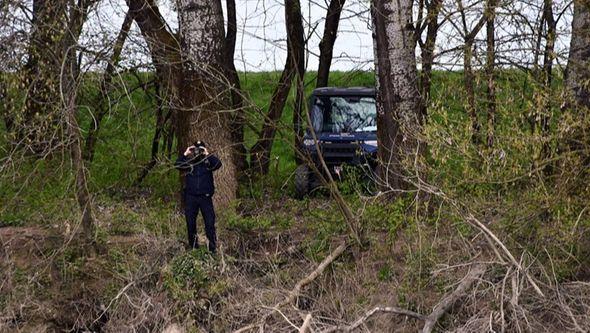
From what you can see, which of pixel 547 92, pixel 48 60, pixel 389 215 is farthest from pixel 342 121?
pixel 547 92

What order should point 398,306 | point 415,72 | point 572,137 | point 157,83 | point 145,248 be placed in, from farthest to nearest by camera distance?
point 157,83 < point 415,72 < point 145,248 < point 398,306 < point 572,137

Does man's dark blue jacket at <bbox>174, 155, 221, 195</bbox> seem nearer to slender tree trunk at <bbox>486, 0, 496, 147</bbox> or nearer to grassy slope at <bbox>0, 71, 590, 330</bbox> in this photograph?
grassy slope at <bbox>0, 71, 590, 330</bbox>

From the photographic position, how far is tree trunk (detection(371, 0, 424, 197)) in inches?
661

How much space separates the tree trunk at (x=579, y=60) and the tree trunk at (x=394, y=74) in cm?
259

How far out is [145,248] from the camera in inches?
631

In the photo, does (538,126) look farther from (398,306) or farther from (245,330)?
(245,330)

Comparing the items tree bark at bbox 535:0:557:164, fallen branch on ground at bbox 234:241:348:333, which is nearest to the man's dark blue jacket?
fallen branch on ground at bbox 234:241:348:333

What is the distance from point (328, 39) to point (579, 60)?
8.66 metres

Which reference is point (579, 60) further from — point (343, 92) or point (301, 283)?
point (343, 92)

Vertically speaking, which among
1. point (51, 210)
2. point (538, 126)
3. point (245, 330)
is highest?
point (538, 126)

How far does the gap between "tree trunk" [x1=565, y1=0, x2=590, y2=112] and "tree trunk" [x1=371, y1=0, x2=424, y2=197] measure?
8.49 ft

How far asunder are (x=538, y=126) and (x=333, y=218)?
4010mm

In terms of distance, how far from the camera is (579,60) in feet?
47.5

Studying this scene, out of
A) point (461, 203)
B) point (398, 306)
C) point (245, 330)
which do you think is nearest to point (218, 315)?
point (245, 330)
